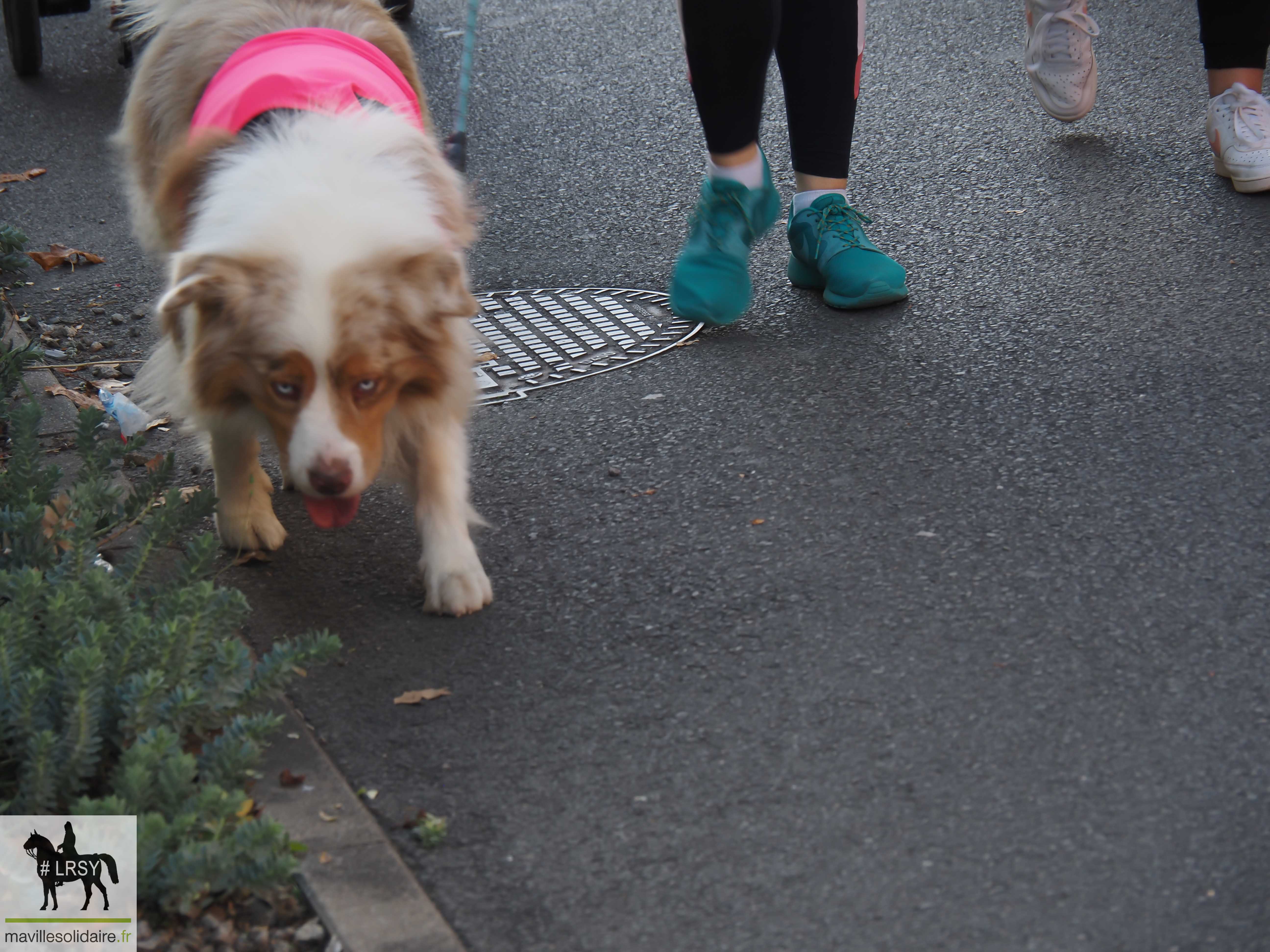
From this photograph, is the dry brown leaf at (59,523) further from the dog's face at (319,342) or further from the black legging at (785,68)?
the black legging at (785,68)

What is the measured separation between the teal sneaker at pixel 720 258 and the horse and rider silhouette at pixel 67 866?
229 centimetres

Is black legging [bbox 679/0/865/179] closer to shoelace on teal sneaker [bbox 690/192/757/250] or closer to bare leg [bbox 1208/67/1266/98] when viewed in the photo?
shoelace on teal sneaker [bbox 690/192/757/250]

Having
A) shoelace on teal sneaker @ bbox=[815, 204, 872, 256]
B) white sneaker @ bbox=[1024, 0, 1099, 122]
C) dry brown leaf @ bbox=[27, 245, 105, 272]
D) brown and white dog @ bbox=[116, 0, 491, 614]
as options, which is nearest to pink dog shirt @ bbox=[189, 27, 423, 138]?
brown and white dog @ bbox=[116, 0, 491, 614]

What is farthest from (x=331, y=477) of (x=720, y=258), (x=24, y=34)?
(x=24, y=34)

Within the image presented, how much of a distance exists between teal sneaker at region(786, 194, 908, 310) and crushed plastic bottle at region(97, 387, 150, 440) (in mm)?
1883

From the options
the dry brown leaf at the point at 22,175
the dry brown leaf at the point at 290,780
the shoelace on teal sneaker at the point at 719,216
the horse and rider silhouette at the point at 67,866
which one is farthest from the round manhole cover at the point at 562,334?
the dry brown leaf at the point at 22,175

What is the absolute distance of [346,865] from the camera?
6.37 feet

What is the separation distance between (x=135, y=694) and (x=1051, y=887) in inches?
52.8

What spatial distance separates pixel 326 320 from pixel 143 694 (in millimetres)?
689

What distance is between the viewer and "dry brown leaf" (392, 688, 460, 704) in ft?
7.75

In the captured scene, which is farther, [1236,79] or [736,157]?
[1236,79]

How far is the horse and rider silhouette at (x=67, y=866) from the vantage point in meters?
1.79

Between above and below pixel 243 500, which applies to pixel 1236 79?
above

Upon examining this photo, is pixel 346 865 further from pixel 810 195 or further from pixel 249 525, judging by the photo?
pixel 810 195
